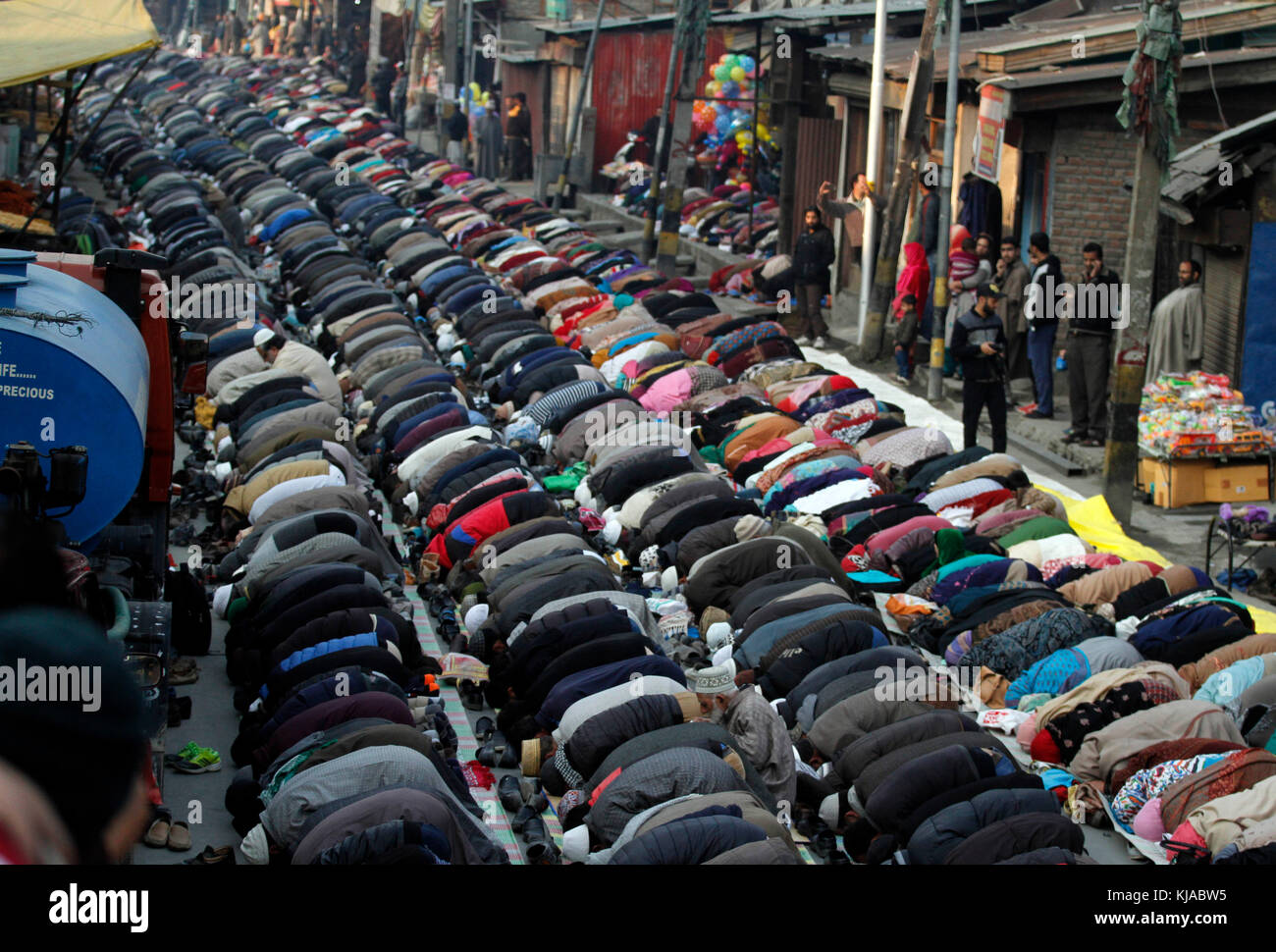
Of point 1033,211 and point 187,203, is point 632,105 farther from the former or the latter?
point 1033,211

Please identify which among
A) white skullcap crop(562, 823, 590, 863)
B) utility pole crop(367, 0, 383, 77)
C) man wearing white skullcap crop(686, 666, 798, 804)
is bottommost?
white skullcap crop(562, 823, 590, 863)

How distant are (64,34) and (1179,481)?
11808mm

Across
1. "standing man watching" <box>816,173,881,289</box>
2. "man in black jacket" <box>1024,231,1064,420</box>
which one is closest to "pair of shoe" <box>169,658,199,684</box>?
"man in black jacket" <box>1024,231,1064,420</box>

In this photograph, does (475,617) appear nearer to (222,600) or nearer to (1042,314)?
(222,600)

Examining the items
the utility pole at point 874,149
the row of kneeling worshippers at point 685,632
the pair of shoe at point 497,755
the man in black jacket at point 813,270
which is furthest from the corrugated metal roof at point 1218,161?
the pair of shoe at point 497,755

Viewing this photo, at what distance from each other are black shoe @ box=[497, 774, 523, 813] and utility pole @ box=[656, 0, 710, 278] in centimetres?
1831

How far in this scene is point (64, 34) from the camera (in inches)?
672

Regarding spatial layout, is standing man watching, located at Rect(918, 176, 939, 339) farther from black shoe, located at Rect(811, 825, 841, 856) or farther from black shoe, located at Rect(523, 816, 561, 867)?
black shoe, located at Rect(523, 816, 561, 867)

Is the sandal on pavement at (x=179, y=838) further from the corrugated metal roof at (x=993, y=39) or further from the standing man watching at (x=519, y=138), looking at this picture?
the standing man watching at (x=519, y=138)

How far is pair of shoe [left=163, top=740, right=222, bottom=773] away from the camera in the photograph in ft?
33.7

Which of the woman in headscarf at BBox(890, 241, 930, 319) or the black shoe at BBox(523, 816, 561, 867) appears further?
the woman in headscarf at BBox(890, 241, 930, 319)

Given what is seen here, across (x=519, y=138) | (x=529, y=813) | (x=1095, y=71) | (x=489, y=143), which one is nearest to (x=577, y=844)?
(x=529, y=813)

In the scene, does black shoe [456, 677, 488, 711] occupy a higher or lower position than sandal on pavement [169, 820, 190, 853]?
higher

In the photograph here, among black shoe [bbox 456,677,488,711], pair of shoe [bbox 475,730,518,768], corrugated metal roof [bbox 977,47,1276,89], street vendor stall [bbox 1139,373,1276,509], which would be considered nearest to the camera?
pair of shoe [bbox 475,730,518,768]
